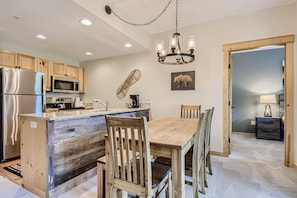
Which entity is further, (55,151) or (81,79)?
(81,79)

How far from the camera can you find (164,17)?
3.28 m

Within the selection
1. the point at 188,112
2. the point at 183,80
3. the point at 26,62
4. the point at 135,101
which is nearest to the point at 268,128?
the point at 188,112

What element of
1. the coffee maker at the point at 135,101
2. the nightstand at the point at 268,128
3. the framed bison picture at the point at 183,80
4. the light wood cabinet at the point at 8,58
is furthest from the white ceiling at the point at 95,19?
the nightstand at the point at 268,128

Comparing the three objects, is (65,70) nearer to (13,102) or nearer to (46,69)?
(46,69)

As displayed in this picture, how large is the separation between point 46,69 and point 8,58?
0.83 metres

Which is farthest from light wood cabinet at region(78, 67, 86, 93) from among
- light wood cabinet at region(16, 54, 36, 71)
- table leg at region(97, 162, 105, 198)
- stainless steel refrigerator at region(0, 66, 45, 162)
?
table leg at region(97, 162, 105, 198)

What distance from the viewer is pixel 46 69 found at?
423cm

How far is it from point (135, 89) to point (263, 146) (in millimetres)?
3495

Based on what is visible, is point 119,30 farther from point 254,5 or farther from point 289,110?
point 289,110

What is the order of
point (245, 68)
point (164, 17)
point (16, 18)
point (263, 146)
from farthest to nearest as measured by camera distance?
point (245, 68)
point (263, 146)
point (164, 17)
point (16, 18)

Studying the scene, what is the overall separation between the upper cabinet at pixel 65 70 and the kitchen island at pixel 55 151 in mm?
2689

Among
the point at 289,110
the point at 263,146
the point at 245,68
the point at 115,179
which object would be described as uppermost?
the point at 245,68

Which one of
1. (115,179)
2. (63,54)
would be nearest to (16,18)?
(63,54)

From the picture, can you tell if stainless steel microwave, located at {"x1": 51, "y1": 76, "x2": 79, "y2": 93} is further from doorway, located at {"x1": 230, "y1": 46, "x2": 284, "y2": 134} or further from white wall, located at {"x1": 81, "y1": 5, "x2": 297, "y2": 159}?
doorway, located at {"x1": 230, "y1": 46, "x2": 284, "y2": 134}
